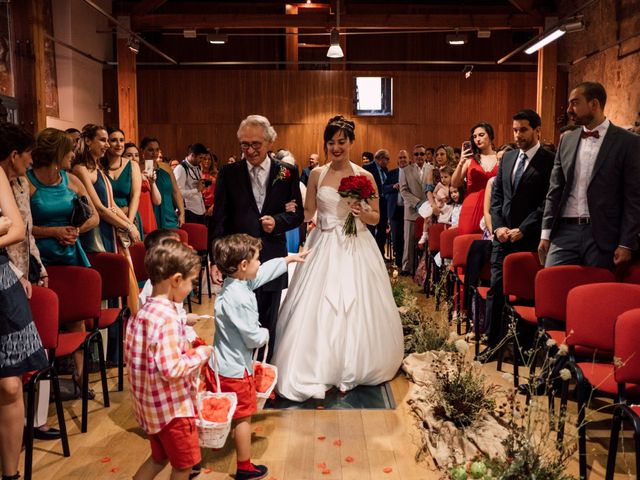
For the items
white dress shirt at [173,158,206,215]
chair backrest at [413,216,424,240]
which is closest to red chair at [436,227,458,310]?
chair backrest at [413,216,424,240]

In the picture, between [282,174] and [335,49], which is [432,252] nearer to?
[282,174]

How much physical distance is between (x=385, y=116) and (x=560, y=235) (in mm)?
13564

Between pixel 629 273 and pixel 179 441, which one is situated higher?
pixel 629 273

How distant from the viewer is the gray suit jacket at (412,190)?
31.7 ft

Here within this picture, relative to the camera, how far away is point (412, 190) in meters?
9.70

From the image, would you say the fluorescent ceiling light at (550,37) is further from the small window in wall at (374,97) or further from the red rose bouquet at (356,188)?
the red rose bouquet at (356,188)

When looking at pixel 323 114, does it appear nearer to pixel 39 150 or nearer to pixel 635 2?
pixel 635 2

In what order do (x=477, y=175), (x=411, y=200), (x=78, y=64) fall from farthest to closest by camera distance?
(x=78, y=64)
(x=411, y=200)
(x=477, y=175)

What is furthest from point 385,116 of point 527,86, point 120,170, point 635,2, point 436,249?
point 120,170

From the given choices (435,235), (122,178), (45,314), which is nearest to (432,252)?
(435,235)

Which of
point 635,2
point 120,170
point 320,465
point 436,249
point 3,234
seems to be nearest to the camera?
point 3,234

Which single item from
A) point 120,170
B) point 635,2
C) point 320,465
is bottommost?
point 320,465

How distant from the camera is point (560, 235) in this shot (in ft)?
14.5

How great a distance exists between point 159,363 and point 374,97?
51.6 ft
